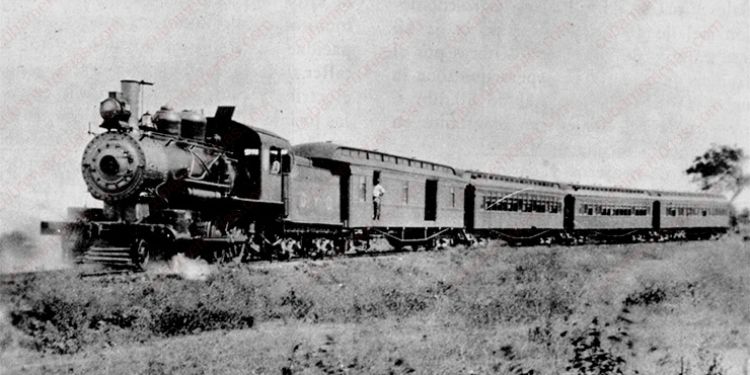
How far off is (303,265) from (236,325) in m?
4.15

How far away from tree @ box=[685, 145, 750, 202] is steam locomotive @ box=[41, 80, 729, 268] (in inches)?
1354

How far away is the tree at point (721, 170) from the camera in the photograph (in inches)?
2164

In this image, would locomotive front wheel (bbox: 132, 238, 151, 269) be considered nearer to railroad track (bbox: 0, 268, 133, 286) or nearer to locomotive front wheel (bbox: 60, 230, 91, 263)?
railroad track (bbox: 0, 268, 133, 286)

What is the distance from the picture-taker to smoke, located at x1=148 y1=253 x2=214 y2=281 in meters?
13.5

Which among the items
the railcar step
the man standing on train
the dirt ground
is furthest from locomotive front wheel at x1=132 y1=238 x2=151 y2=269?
the man standing on train

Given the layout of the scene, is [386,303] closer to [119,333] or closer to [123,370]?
[119,333]

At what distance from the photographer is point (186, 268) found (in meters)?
14.2

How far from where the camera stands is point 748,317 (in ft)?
45.4

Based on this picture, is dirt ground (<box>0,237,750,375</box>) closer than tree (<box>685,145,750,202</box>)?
Yes

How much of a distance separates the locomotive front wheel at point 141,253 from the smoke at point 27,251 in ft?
5.83

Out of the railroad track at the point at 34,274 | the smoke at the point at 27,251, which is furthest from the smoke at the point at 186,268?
the smoke at the point at 27,251

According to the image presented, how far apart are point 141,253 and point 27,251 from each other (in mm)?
3406

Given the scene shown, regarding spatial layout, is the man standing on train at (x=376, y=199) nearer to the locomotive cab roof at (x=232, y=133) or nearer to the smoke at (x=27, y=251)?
the locomotive cab roof at (x=232, y=133)

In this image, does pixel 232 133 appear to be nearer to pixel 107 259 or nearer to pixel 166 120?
pixel 166 120
